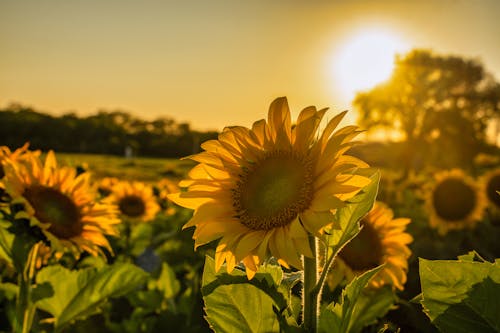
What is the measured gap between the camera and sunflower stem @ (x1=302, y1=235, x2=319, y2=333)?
1428 millimetres

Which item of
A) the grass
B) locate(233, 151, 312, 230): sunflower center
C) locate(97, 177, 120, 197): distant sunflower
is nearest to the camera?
locate(233, 151, 312, 230): sunflower center

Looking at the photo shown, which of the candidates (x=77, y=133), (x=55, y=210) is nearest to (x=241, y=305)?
(x=55, y=210)

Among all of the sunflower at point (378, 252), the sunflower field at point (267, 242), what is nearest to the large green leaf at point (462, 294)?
the sunflower field at point (267, 242)

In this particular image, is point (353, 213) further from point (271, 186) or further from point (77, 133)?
point (77, 133)

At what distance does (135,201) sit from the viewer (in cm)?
653

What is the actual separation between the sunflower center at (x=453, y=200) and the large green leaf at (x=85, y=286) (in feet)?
18.6

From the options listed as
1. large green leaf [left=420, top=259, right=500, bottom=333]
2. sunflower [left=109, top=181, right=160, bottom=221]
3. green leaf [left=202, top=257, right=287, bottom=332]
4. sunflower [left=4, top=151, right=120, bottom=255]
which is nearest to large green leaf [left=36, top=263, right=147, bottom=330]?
sunflower [left=4, top=151, right=120, bottom=255]

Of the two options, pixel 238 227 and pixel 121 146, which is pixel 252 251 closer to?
pixel 238 227

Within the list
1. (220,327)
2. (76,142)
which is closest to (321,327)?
(220,327)

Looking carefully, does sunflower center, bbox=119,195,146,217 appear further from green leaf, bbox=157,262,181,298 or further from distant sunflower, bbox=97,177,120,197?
green leaf, bbox=157,262,181,298

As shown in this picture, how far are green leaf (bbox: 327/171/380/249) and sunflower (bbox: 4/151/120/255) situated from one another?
1.61m

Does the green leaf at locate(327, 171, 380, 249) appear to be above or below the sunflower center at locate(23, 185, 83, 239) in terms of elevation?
above

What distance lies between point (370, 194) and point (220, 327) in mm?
545

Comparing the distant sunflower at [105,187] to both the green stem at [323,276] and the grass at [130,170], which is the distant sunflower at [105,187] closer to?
the grass at [130,170]
